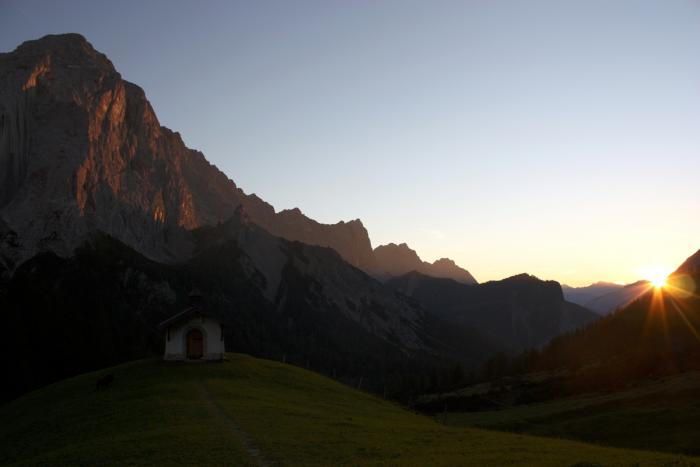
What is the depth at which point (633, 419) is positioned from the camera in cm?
7025

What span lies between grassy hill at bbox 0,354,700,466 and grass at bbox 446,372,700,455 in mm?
25570

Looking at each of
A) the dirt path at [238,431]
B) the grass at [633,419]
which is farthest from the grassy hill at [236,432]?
the grass at [633,419]

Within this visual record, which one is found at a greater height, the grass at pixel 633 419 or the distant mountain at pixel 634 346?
the distant mountain at pixel 634 346

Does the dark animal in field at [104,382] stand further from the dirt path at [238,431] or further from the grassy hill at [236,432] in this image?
the dirt path at [238,431]

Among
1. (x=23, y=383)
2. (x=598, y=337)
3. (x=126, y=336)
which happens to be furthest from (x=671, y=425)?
(x=126, y=336)

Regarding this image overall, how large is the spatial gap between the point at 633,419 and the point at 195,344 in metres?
52.1

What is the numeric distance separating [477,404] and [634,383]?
3354 cm

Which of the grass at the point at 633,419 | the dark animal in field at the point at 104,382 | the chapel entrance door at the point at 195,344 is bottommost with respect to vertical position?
the grass at the point at 633,419

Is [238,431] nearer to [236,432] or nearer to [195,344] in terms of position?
[236,432]

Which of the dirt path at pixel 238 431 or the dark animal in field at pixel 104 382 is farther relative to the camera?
the dark animal in field at pixel 104 382

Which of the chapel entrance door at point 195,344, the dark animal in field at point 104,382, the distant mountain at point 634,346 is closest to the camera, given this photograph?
the dark animal in field at point 104,382

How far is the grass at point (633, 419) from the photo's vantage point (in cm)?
5891

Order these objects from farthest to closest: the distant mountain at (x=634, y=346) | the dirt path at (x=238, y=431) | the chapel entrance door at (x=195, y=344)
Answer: the distant mountain at (x=634, y=346)
the chapel entrance door at (x=195, y=344)
the dirt path at (x=238, y=431)

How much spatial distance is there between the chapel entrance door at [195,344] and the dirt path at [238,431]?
61.6 feet
